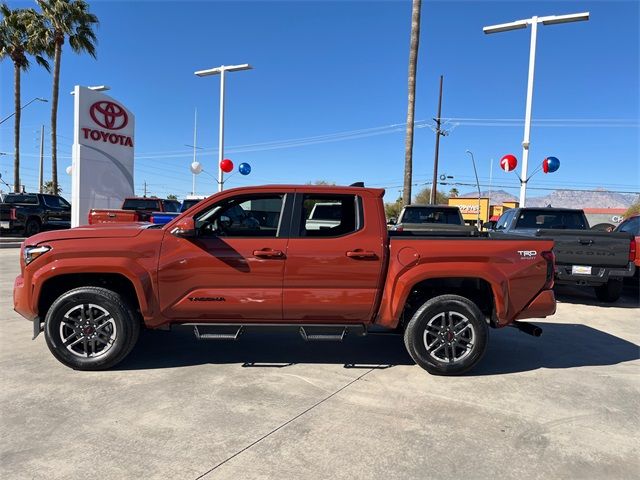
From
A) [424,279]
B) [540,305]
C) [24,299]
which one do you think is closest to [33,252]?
[24,299]

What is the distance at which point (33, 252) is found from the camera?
4438 millimetres

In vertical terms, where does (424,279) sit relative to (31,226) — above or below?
above

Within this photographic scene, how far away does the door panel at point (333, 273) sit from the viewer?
14.7 feet

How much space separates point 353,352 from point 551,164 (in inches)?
465

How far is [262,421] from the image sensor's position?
3605 millimetres

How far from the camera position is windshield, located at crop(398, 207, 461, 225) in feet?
40.5

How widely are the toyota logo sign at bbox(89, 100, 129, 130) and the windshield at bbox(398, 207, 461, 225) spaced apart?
40.9 ft

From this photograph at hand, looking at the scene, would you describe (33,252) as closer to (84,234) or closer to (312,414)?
(84,234)

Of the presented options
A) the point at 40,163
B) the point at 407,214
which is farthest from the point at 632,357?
the point at 40,163

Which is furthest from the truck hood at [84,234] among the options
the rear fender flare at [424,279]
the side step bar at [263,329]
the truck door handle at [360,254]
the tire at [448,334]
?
the tire at [448,334]

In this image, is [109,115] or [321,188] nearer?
[321,188]

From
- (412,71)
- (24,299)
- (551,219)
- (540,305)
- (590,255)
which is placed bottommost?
(24,299)

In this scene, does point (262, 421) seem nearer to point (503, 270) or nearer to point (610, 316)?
point (503, 270)

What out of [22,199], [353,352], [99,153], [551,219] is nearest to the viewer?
[353,352]
